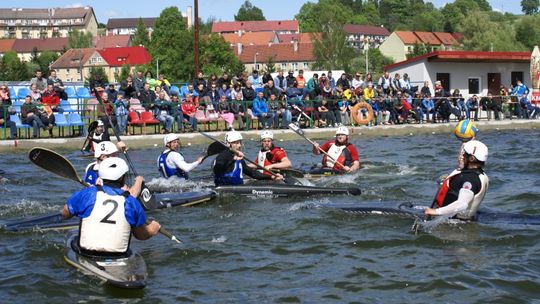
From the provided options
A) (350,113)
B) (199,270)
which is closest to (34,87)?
(350,113)

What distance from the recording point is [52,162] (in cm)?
1096

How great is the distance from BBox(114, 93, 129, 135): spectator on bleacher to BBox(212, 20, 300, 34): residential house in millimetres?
158511

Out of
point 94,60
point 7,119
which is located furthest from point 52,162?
point 94,60

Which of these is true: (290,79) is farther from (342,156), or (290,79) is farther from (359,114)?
(342,156)

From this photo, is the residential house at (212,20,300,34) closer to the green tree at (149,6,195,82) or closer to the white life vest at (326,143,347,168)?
the green tree at (149,6,195,82)

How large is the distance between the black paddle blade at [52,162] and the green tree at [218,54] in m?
76.0

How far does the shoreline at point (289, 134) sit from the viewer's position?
22.5 meters

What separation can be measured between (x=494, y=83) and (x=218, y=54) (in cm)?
5538

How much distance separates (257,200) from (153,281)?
495 cm

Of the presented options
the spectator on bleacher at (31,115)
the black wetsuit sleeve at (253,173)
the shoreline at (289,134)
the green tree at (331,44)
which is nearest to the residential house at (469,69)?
the shoreline at (289,134)

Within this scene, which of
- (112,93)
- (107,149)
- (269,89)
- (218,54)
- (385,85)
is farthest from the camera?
(218,54)

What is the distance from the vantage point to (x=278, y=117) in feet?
87.8

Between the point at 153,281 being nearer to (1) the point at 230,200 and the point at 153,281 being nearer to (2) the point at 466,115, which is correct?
(1) the point at 230,200

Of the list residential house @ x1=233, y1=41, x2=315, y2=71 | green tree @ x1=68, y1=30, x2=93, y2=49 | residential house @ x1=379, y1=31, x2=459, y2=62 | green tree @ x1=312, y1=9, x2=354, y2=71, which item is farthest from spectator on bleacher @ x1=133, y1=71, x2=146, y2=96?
green tree @ x1=68, y1=30, x2=93, y2=49
